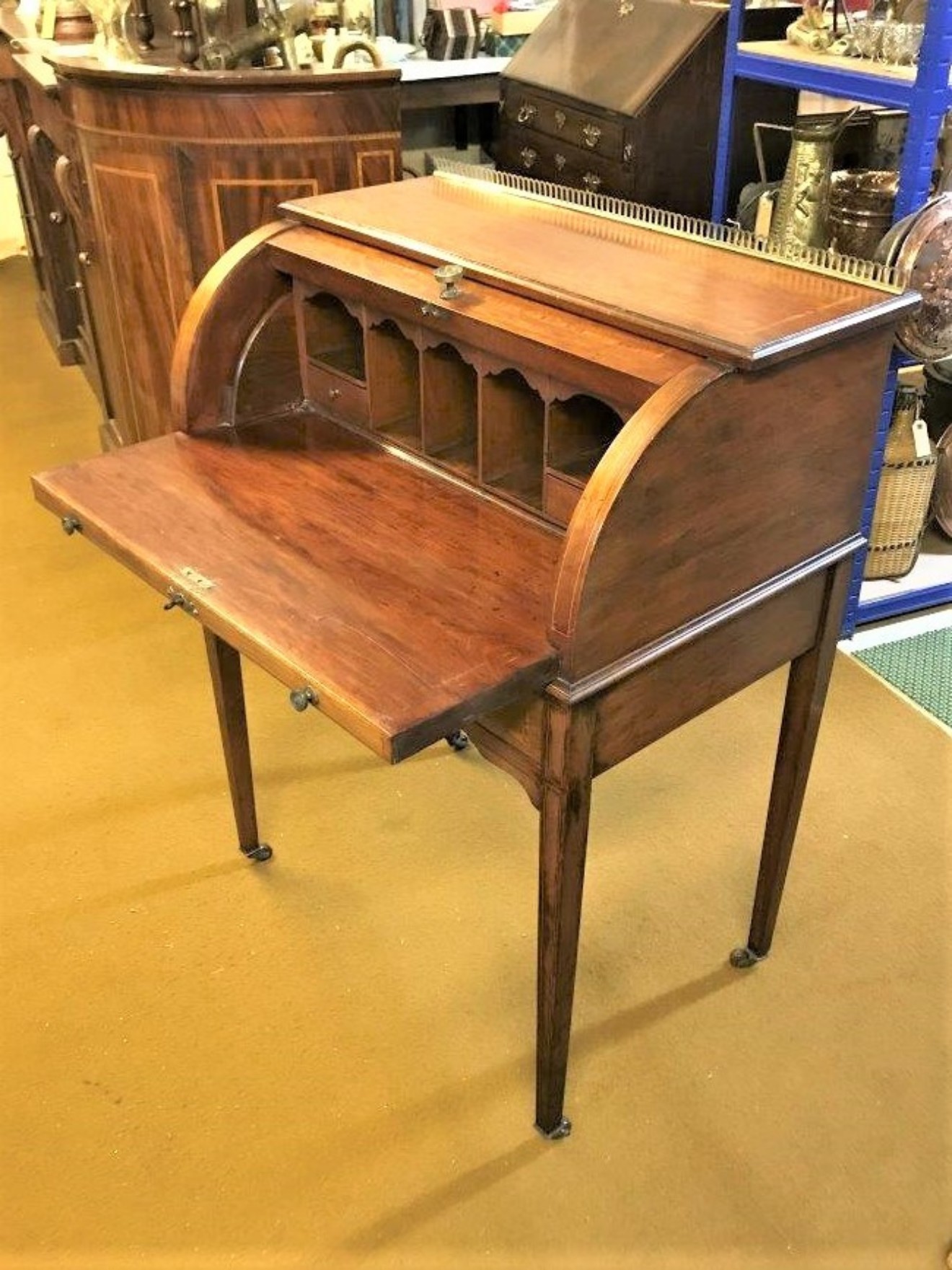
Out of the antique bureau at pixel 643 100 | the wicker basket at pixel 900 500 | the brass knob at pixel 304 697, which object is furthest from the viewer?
the antique bureau at pixel 643 100

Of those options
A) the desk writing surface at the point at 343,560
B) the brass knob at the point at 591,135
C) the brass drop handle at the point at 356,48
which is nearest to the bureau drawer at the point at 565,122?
the brass knob at the point at 591,135

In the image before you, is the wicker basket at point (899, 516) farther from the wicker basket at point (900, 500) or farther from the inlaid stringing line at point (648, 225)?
the inlaid stringing line at point (648, 225)

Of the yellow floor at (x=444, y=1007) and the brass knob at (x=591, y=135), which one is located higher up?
the brass knob at (x=591, y=135)

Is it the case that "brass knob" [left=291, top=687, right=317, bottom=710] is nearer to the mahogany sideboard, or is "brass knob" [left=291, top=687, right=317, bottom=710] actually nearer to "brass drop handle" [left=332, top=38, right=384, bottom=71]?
the mahogany sideboard

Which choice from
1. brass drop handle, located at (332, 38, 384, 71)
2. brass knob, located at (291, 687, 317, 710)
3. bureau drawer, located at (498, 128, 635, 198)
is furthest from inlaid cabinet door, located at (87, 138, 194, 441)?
brass knob, located at (291, 687, 317, 710)

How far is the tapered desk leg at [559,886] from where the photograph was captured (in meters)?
1.21

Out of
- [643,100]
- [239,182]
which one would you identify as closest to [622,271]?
[239,182]

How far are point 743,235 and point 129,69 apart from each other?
1.60 meters

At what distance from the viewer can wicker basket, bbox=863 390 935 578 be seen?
258 cm

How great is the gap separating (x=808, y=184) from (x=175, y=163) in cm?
130

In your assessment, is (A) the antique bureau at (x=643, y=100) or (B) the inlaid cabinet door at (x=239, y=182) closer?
(B) the inlaid cabinet door at (x=239, y=182)

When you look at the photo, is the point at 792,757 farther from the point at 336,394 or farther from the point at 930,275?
the point at 930,275

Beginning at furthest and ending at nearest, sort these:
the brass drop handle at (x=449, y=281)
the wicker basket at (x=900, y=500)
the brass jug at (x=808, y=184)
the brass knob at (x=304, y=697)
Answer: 1. the wicker basket at (x=900, y=500)
2. the brass jug at (x=808, y=184)
3. the brass drop handle at (x=449, y=281)
4. the brass knob at (x=304, y=697)

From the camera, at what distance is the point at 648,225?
1.54 meters
